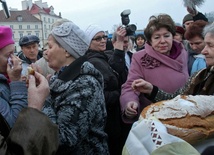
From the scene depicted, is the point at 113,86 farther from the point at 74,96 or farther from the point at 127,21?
the point at 74,96

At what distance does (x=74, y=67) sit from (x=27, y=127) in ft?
2.50

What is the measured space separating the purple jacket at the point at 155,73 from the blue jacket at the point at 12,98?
3.41 ft

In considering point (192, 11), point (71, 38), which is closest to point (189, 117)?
point (71, 38)

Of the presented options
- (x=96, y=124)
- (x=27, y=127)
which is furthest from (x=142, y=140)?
(x=96, y=124)

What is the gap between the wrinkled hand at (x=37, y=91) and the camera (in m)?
1.74

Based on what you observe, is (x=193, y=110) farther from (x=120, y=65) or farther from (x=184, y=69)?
(x=120, y=65)

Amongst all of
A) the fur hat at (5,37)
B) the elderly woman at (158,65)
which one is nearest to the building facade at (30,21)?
the elderly woman at (158,65)

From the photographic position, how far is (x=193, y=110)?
48.5 inches

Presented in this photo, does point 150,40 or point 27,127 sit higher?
point 150,40

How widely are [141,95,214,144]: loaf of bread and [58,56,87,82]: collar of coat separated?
0.85 meters

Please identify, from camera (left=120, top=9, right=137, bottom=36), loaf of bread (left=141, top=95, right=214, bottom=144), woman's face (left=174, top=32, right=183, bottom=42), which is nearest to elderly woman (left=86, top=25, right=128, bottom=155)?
camera (left=120, top=9, right=137, bottom=36)

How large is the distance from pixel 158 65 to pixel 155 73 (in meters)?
0.09

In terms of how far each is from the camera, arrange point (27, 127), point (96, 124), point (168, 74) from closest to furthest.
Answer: point (27, 127) < point (96, 124) < point (168, 74)

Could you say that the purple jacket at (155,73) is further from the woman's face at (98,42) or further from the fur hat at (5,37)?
the fur hat at (5,37)
